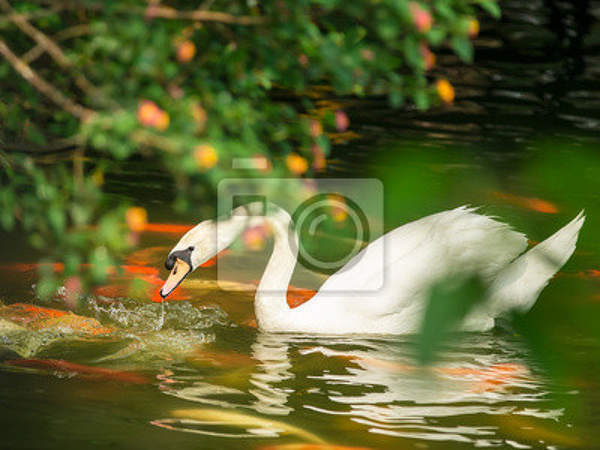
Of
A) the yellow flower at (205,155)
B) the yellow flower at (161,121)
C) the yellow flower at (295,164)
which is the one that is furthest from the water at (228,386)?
the yellow flower at (161,121)

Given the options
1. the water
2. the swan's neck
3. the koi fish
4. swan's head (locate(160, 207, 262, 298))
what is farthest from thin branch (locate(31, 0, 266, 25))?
the swan's neck

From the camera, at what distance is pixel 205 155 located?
228cm

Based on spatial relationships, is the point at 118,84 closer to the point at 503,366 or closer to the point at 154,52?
the point at 154,52

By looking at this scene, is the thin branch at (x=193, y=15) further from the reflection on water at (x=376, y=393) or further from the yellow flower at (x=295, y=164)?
the reflection on water at (x=376, y=393)

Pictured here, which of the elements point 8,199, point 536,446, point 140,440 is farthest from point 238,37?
point 536,446

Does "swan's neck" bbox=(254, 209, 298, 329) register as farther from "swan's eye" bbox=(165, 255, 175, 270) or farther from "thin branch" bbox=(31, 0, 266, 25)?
"thin branch" bbox=(31, 0, 266, 25)

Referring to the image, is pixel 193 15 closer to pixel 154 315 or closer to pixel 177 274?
pixel 177 274

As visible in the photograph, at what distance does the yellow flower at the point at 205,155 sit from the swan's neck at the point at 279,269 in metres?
3.73

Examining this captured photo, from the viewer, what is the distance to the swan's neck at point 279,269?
6.03 meters

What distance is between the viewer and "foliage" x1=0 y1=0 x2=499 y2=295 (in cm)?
237

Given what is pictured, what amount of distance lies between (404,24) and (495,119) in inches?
381

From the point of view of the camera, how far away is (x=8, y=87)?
392 cm

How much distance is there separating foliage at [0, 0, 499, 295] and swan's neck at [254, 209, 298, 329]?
9.32 ft

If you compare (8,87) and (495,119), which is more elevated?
(495,119)
